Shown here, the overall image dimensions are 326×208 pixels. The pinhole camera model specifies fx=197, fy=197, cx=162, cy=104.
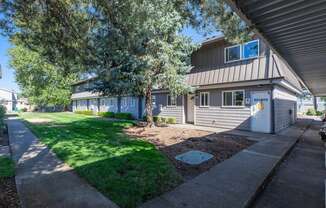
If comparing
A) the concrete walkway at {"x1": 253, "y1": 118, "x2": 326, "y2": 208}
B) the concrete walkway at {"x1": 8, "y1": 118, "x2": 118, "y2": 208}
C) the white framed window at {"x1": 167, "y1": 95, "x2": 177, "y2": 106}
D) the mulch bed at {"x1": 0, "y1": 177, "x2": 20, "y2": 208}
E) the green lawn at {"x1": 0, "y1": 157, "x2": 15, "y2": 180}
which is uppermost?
the white framed window at {"x1": 167, "y1": 95, "x2": 177, "y2": 106}

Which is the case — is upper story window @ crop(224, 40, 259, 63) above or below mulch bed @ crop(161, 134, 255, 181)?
above

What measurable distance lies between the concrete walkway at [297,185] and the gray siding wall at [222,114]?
4.79 metres

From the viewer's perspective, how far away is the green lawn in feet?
14.5

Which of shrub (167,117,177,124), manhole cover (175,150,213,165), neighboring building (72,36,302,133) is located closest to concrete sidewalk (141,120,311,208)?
manhole cover (175,150,213,165)

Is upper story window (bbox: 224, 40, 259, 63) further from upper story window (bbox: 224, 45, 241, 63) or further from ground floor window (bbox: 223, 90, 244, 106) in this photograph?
ground floor window (bbox: 223, 90, 244, 106)

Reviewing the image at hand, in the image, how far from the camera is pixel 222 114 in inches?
499

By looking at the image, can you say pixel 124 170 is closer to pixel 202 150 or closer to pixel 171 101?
pixel 202 150

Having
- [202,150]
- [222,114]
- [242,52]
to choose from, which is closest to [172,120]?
[222,114]

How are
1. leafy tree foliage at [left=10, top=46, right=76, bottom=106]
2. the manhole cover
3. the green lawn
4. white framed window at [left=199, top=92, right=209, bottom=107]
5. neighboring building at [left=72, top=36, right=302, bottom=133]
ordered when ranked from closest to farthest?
the green lawn
the manhole cover
neighboring building at [left=72, top=36, right=302, bottom=133]
white framed window at [left=199, top=92, right=209, bottom=107]
leafy tree foliage at [left=10, top=46, right=76, bottom=106]

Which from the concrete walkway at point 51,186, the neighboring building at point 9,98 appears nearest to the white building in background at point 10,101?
the neighboring building at point 9,98

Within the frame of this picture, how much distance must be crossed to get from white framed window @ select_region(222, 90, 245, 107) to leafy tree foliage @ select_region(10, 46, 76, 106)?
90.9 feet

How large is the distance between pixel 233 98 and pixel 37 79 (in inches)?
1323

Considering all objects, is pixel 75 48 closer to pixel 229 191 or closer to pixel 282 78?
pixel 229 191

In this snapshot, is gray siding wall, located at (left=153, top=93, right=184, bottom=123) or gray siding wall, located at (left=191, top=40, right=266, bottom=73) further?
gray siding wall, located at (left=153, top=93, right=184, bottom=123)
